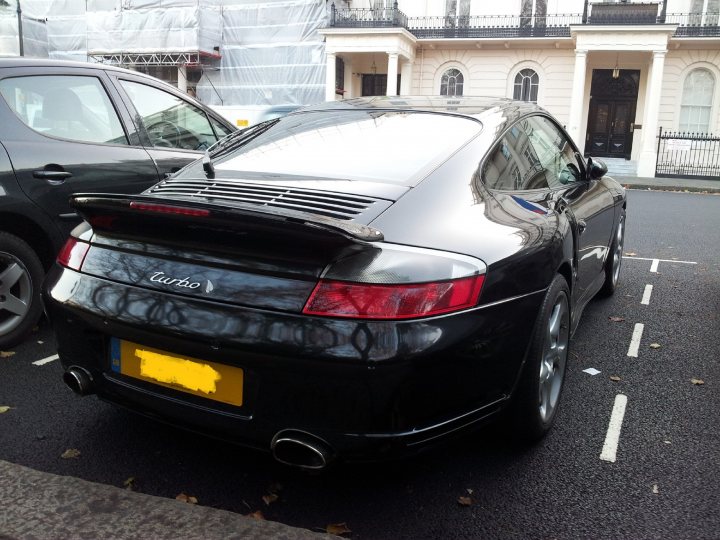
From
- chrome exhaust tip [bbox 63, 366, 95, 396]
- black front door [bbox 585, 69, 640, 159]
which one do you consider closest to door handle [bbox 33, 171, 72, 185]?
chrome exhaust tip [bbox 63, 366, 95, 396]

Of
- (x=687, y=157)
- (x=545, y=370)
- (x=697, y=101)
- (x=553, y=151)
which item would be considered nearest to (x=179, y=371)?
(x=545, y=370)

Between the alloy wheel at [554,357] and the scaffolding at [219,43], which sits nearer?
the alloy wheel at [554,357]

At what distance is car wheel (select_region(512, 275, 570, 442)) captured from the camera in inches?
103

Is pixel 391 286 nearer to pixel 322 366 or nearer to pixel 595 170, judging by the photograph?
pixel 322 366

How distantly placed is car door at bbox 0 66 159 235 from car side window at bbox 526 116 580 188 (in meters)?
2.47

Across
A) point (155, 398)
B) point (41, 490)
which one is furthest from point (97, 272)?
point (41, 490)

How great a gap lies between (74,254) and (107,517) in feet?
3.28

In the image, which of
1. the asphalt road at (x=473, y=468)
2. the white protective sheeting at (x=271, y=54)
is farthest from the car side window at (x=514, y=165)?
the white protective sheeting at (x=271, y=54)

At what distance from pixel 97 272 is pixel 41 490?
0.79m

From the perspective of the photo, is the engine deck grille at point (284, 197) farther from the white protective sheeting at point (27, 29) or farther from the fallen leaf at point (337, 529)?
the white protective sheeting at point (27, 29)

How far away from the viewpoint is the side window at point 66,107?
3.89 meters

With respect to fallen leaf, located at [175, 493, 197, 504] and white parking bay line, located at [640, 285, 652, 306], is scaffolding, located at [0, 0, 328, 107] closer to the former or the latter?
white parking bay line, located at [640, 285, 652, 306]

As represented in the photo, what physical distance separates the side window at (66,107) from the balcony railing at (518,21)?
26147 millimetres

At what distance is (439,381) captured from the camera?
2162 millimetres
